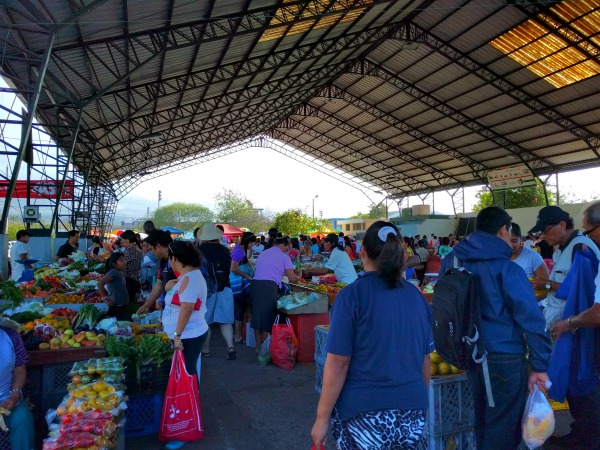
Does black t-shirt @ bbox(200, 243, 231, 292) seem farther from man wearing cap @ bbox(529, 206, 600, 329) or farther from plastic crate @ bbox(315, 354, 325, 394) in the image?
man wearing cap @ bbox(529, 206, 600, 329)

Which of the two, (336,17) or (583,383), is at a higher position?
(336,17)

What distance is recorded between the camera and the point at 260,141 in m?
33.3

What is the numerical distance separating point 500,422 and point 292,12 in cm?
1108

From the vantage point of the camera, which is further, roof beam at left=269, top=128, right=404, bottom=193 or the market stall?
roof beam at left=269, top=128, right=404, bottom=193

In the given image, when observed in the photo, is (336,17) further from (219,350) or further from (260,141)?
(260,141)

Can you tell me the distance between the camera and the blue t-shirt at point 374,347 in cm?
178

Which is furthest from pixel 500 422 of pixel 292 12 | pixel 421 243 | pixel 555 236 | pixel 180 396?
pixel 421 243

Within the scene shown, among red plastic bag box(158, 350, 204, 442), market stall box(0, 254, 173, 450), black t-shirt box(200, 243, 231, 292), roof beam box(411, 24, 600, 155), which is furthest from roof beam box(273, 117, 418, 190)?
red plastic bag box(158, 350, 204, 442)

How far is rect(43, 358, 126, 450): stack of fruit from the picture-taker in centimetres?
261

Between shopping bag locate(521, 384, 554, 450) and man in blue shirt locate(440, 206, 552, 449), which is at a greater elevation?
man in blue shirt locate(440, 206, 552, 449)

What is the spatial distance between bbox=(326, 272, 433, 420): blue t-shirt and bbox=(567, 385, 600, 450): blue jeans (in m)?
1.73

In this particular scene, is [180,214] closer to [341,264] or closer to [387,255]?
[341,264]

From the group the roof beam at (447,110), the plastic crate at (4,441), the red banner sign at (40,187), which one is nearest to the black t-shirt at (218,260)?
the plastic crate at (4,441)

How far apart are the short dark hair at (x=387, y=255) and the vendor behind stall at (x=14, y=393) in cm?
245
